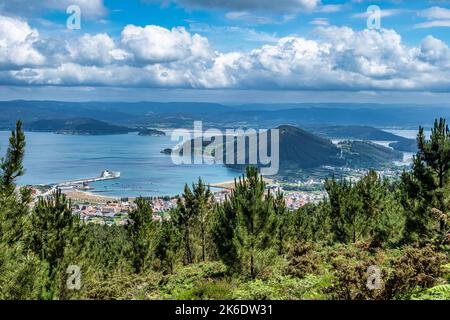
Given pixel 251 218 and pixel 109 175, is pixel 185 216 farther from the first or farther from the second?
pixel 109 175

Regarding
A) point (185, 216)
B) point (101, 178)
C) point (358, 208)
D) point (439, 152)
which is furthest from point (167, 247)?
point (101, 178)

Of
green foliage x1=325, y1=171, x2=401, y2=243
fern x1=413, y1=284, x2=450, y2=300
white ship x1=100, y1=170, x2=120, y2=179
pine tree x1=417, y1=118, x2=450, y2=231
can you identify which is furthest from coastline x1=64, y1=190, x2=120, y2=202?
fern x1=413, y1=284, x2=450, y2=300

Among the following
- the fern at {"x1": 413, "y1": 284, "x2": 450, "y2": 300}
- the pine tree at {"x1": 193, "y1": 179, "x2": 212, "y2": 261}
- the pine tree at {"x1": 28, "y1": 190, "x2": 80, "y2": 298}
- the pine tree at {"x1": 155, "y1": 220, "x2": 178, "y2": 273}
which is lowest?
the pine tree at {"x1": 155, "y1": 220, "x2": 178, "y2": 273}

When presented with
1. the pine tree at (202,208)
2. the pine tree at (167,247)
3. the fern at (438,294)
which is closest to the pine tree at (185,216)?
the pine tree at (202,208)

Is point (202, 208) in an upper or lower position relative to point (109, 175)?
upper

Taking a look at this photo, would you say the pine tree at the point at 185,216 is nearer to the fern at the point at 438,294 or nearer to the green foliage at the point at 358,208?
the green foliage at the point at 358,208

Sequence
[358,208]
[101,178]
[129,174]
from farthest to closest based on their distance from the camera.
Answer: [129,174] → [101,178] → [358,208]

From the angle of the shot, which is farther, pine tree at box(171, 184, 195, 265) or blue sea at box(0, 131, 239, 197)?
blue sea at box(0, 131, 239, 197)

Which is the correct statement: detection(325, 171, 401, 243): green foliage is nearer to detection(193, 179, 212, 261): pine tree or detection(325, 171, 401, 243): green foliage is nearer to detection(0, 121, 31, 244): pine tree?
detection(193, 179, 212, 261): pine tree

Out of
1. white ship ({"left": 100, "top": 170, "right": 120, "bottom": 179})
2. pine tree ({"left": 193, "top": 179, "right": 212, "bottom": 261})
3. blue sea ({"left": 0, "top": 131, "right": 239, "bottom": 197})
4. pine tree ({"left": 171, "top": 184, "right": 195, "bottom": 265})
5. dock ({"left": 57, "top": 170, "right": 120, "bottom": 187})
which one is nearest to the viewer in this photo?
pine tree ({"left": 193, "top": 179, "right": 212, "bottom": 261})

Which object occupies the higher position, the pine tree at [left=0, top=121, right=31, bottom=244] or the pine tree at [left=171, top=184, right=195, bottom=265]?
Result: the pine tree at [left=0, top=121, right=31, bottom=244]

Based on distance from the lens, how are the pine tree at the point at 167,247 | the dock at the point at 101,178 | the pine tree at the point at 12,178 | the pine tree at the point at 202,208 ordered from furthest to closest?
the dock at the point at 101,178, the pine tree at the point at 202,208, the pine tree at the point at 167,247, the pine tree at the point at 12,178

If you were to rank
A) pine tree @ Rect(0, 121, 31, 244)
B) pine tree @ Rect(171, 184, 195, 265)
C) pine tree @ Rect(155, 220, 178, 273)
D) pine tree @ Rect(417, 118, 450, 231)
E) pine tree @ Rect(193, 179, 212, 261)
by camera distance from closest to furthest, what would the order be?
pine tree @ Rect(0, 121, 31, 244) < pine tree @ Rect(417, 118, 450, 231) < pine tree @ Rect(155, 220, 178, 273) < pine tree @ Rect(193, 179, 212, 261) < pine tree @ Rect(171, 184, 195, 265)
